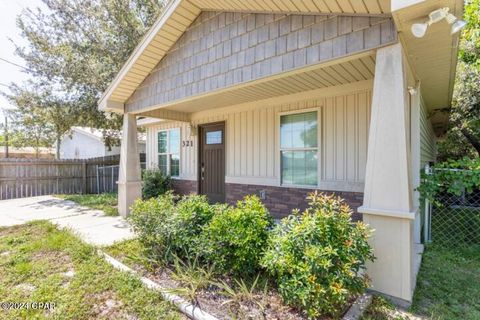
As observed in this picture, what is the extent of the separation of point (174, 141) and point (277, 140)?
4.28 metres

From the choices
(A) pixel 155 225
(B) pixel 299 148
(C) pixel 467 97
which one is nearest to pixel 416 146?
(B) pixel 299 148

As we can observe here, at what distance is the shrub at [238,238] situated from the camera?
2.90 meters

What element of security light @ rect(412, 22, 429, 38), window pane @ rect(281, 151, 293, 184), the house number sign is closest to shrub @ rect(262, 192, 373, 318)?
security light @ rect(412, 22, 429, 38)

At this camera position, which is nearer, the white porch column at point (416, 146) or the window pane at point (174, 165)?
the white porch column at point (416, 146)

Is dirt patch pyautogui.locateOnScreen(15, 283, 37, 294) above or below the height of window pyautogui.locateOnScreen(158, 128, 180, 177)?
below

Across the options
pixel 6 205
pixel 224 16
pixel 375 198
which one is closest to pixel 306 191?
pixel 375 198

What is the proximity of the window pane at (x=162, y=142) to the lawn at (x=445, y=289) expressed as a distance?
793cm

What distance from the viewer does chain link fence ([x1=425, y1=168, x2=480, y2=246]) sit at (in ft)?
16.2

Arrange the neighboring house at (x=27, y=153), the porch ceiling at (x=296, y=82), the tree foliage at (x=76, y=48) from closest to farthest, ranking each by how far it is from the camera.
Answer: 1. the porch ceiling at (x=296, y=82)
2. the tree foliage at (x=76, y=48)
3. the neighboring house at (x=27, y=153)

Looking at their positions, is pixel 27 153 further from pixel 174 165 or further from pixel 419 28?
pixel 419 28

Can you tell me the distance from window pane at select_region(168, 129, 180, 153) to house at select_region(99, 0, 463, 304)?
0.07 m

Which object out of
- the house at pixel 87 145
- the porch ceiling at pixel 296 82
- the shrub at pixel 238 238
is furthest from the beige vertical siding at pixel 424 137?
the house at pixel 87 145

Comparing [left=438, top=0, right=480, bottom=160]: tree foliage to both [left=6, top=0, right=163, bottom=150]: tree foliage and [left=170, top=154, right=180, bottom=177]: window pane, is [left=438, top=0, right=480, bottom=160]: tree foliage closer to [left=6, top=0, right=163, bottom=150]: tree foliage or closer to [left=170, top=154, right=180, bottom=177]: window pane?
[left=170, top=154, right=180, bottom=177]: window pane

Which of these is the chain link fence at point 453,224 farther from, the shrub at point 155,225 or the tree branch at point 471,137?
the shrub at point 155,225
